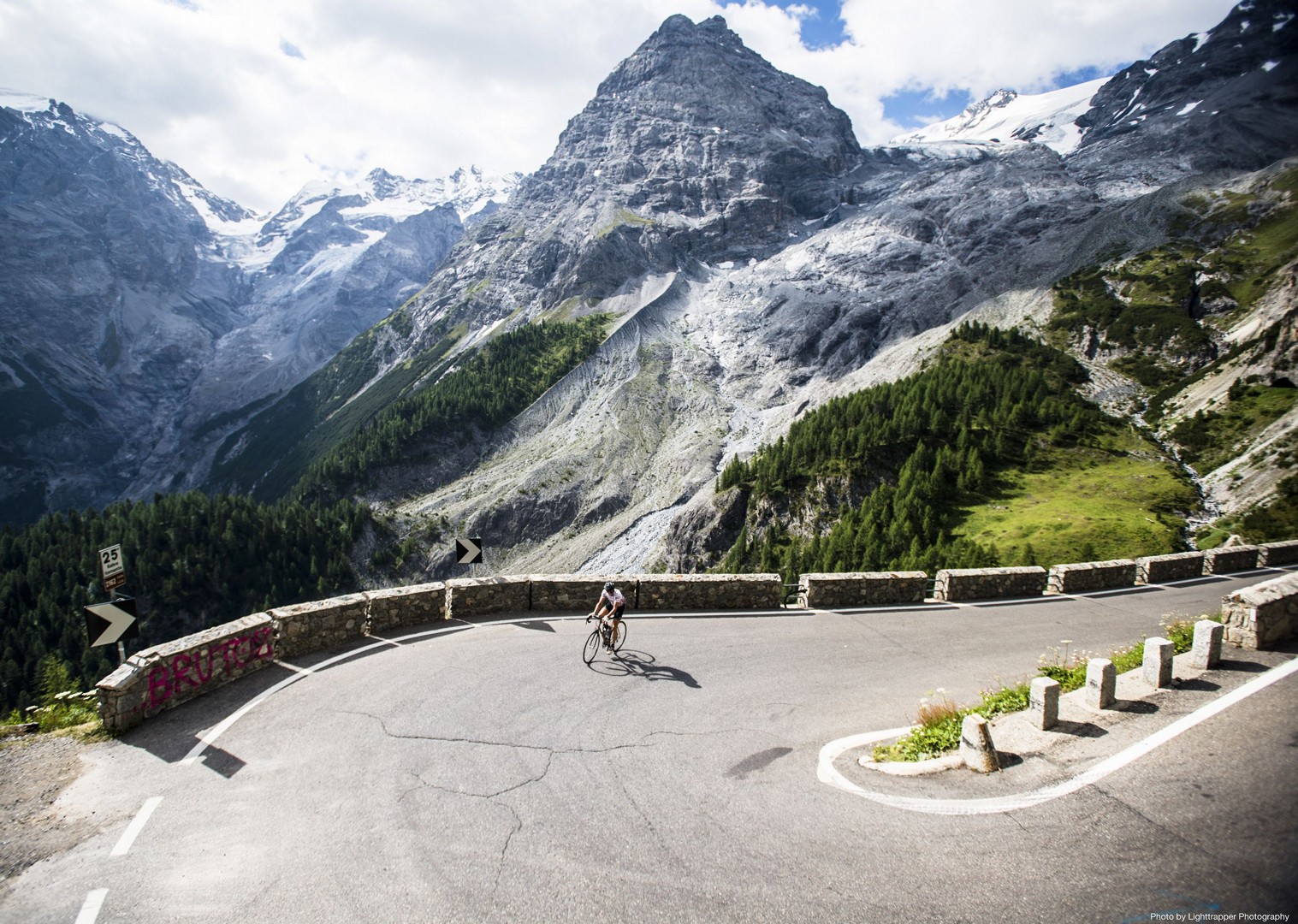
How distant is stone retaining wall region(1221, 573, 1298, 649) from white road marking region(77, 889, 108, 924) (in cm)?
1661

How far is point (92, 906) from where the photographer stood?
609 cm

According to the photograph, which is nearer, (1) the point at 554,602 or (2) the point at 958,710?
(2) the point at 958,710

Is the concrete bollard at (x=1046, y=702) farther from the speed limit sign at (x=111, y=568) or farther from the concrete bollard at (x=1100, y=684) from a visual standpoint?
the speed limit sign at (x=111, y=568)

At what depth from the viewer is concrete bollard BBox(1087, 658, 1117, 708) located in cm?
886

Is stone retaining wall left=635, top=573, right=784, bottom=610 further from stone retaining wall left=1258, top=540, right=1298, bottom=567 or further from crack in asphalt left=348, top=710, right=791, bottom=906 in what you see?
stone retaining wall left=1258, top=540, right=1298, bottom=567

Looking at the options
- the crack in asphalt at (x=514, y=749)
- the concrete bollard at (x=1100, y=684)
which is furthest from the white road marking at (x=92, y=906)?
the concrete bollard at (x=1100, y=684)

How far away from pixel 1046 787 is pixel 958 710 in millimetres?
2976

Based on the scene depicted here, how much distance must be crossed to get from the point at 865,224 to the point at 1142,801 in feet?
563

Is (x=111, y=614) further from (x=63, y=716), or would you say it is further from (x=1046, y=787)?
(x=1046, y=787)

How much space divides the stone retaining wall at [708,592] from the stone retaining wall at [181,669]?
956 cm

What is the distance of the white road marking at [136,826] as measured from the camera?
6996mm

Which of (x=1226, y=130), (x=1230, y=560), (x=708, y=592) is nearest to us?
(x=708, y=592)

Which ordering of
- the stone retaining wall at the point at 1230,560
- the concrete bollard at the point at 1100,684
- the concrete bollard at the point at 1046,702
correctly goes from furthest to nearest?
the stone retaining wall at the point at 1230,560
the concrete bollard at the point at 1100,684
the concrete bollard at the point at 1046,702

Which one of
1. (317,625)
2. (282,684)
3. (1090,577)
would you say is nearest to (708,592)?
(317,625)
